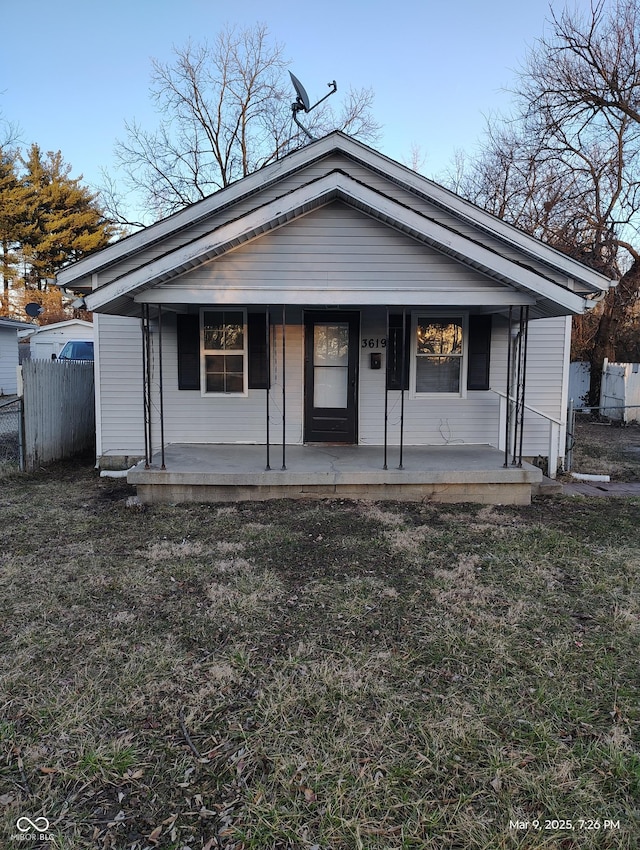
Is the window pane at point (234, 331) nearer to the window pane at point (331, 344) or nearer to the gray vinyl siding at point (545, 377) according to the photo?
the window pane at point (331, 344)

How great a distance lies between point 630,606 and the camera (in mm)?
3732

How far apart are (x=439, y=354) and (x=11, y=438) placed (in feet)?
30.3

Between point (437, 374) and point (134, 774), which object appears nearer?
point (134, 774)

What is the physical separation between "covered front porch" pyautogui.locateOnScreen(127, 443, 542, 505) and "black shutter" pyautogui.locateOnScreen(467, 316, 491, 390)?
1557 mm

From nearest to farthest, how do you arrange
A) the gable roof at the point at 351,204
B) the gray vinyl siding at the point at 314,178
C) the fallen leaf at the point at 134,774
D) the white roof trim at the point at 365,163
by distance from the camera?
the fallen leaf at the point at 134,774, the gable roof at the point at 351,204, the white roof trim at the point at 365,163, the gray vinyl siding at the point at 314,178

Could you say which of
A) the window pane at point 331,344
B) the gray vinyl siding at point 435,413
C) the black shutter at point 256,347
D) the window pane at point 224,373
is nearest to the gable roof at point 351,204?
the gray vinyl siding at point 435,413

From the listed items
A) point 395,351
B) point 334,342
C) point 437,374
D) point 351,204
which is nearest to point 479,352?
point 437,374

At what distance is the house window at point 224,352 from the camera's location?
778 cm

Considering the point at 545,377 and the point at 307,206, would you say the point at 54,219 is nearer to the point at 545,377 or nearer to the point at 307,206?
the point at 307,206

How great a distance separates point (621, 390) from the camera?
14.9 meters

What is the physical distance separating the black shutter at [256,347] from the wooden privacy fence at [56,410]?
3311mm

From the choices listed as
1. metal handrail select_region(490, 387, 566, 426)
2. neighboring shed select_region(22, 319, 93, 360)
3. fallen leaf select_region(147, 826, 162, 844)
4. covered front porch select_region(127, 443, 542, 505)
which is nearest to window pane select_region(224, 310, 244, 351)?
covered front porch select_region(127, 443, 542, 505)

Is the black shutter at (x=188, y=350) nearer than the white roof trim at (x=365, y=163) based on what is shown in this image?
No

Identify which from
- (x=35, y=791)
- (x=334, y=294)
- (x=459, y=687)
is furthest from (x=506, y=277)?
(x=35, y=791)
